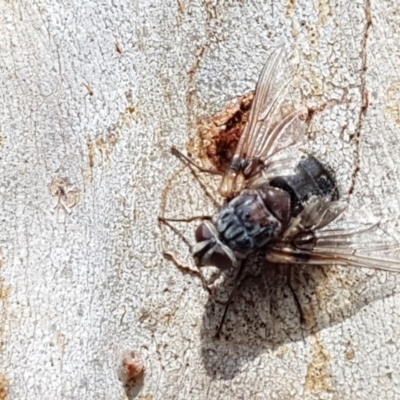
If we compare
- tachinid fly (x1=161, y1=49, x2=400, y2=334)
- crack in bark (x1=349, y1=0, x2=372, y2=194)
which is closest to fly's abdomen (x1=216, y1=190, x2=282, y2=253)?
tachinid fly (x1=161, y1=49, x2=400, y2=334)

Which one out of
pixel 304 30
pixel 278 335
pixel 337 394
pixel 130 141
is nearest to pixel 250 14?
pixel 304 30

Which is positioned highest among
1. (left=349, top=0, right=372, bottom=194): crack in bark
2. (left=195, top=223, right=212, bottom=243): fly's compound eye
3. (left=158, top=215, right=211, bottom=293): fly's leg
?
(left=349, top=0, right=372, bottom=194): crack in bark

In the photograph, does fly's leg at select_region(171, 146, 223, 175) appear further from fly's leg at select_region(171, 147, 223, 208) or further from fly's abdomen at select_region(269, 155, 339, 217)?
fly's abdomen at select_region(269, 155, 339, 217)

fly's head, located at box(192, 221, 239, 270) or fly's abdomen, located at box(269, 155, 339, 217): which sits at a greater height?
fly's abdomen, located at box(269, 155, 339, 217)

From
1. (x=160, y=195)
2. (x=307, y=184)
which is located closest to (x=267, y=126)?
(x=307, y=184)

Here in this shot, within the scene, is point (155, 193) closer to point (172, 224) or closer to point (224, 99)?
point (172, 224)

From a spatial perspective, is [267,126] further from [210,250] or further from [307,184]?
[210,250]

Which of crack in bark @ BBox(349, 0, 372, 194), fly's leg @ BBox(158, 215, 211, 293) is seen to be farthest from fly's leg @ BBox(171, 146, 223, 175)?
crack in bark @ BBox(349, 0, 372, 194)
